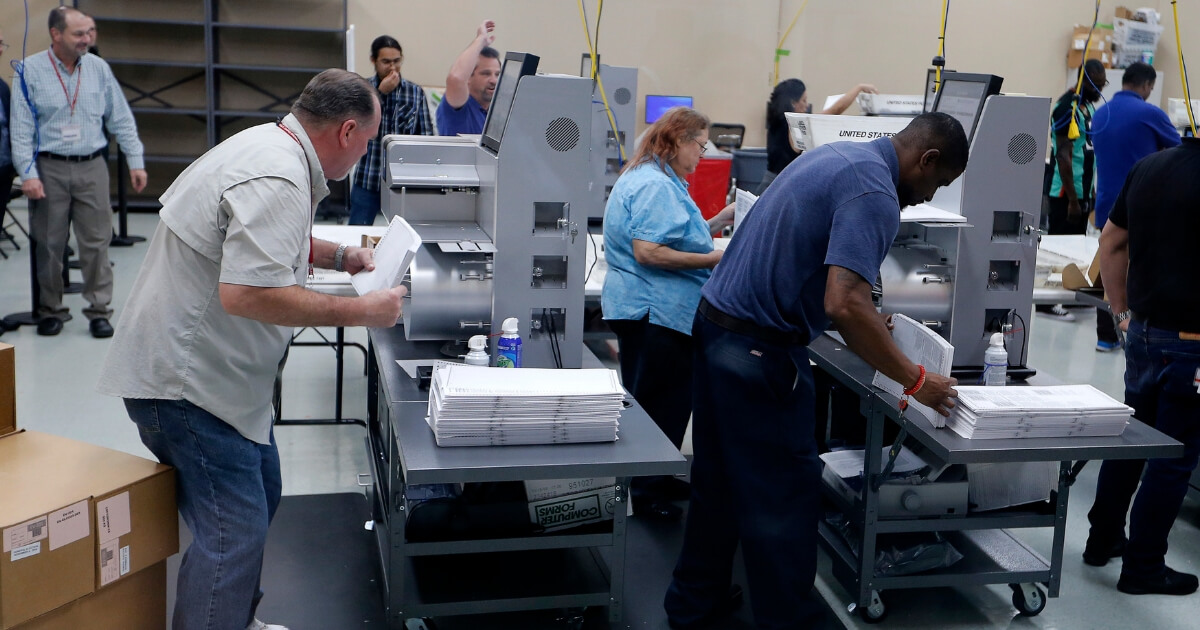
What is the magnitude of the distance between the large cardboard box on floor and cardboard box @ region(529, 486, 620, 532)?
2.88 ft

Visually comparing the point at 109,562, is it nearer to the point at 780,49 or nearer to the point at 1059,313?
the point at 1059,313

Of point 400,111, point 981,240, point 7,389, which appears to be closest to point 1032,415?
point 981,240

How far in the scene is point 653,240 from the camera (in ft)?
10.3

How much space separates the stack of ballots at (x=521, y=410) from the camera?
220 cm

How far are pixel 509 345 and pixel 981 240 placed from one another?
134 cm

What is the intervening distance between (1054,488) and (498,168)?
174 cm

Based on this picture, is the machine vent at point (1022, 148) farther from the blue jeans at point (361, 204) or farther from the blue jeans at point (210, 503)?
the blue jeans at point (361, 204)

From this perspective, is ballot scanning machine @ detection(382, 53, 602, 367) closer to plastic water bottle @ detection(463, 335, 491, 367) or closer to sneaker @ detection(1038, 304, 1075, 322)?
plastic water bottle @ detection(463, 335, 491, 367)

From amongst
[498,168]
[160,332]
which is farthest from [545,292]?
[160,332]

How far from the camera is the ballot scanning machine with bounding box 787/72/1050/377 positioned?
2.84 m

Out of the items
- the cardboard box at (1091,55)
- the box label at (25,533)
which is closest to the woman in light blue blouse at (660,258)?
the box label at (25,533)

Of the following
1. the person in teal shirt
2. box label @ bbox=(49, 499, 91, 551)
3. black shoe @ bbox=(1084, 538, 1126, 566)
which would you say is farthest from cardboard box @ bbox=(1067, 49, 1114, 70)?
box label @ bbox=(49, 499, 91, 551)

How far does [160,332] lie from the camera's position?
1998 mm

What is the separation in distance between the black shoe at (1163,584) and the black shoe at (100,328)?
4.63 metres
